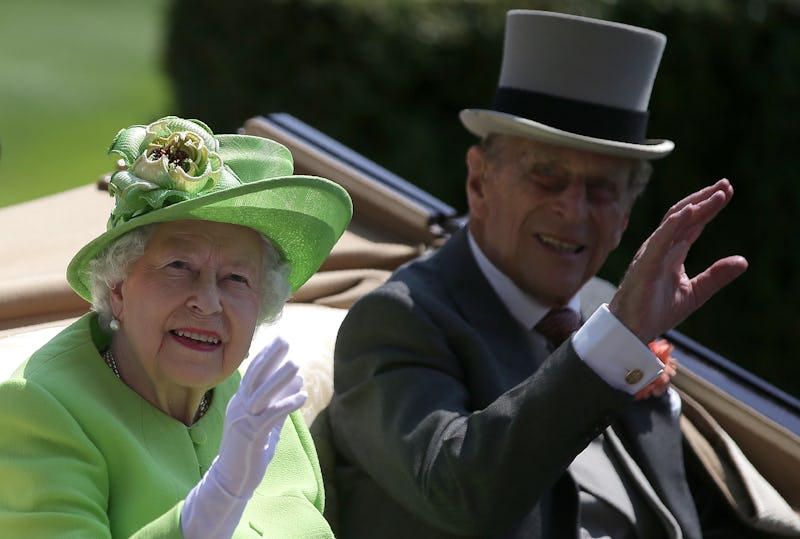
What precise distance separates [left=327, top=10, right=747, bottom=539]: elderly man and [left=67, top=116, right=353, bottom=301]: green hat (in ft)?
1.55

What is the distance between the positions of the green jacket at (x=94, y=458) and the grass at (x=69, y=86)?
6911 mm

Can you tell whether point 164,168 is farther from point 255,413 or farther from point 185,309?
point 255,413

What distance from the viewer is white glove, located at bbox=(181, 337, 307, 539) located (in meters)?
2.11

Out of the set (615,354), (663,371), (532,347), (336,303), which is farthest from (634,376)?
(336,303)

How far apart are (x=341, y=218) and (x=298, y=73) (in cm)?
413

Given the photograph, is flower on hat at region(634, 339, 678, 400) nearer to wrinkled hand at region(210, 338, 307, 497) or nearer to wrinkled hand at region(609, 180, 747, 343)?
wrinkled hand at region(609, 180, 747, 343)

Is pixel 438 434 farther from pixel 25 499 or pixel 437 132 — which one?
pixel 437 132

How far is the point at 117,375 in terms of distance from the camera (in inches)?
97.2

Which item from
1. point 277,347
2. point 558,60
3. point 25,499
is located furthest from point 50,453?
point 558,60

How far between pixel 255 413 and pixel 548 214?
1271mm

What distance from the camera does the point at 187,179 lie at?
2371 millimetres

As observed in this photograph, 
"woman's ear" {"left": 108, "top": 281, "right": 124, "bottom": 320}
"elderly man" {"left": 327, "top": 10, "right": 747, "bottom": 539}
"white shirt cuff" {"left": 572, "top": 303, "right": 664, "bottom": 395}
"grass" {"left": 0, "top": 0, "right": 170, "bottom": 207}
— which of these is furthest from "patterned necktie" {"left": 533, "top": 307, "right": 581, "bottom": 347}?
"grass" {"left": 0, "top": 0, "right": 170, "bottom": 207}

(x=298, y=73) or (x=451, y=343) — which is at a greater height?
(x=451, y=343)

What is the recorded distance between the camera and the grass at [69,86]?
9.88 m
